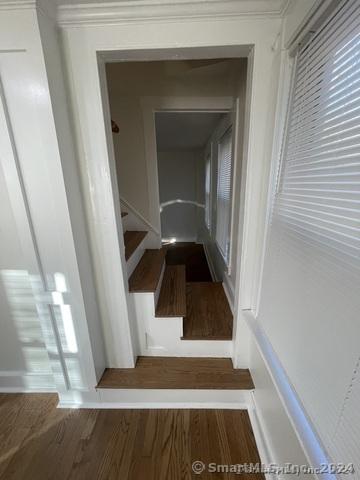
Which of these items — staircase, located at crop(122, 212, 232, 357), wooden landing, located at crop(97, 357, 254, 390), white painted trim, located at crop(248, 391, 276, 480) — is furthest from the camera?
staircase, located at crop(122, 212, 232, 357)

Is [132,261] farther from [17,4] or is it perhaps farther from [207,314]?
[17,4]

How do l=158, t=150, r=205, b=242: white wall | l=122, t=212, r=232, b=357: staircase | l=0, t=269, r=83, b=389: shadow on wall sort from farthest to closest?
l=158, t=150, r=205, b=242: white wall, l=122, t=212, r=232, b=357: staircase, l=0, t=269, r=83, b=389: shadow on wall

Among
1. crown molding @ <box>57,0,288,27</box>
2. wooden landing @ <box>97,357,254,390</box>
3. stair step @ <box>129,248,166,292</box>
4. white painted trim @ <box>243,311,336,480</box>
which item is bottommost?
wooden landing @ <box>97,357,254,390</box>

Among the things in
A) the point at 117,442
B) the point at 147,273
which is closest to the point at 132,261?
the point at 147,273

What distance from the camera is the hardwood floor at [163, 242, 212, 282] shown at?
3118 mm

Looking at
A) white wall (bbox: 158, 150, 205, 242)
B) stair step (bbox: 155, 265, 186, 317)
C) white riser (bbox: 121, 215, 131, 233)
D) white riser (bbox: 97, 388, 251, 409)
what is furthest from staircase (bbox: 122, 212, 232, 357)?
white wall (bbox: 158, 150, 205, 242)

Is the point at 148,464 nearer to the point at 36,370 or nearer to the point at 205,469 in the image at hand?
the point at 205,469

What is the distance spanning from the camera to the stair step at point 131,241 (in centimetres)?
162

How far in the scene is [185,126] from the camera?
2959mm

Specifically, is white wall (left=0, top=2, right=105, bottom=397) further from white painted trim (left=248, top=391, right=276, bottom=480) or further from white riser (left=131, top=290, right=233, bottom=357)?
white painted trim (left=248, top=391, right=276, bottom=480)

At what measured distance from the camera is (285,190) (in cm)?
87

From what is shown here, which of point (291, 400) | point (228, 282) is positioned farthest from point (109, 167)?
point (228, 282)

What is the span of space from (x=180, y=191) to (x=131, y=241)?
3743 mm

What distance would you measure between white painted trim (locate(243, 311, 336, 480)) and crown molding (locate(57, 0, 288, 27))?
4.81ft
